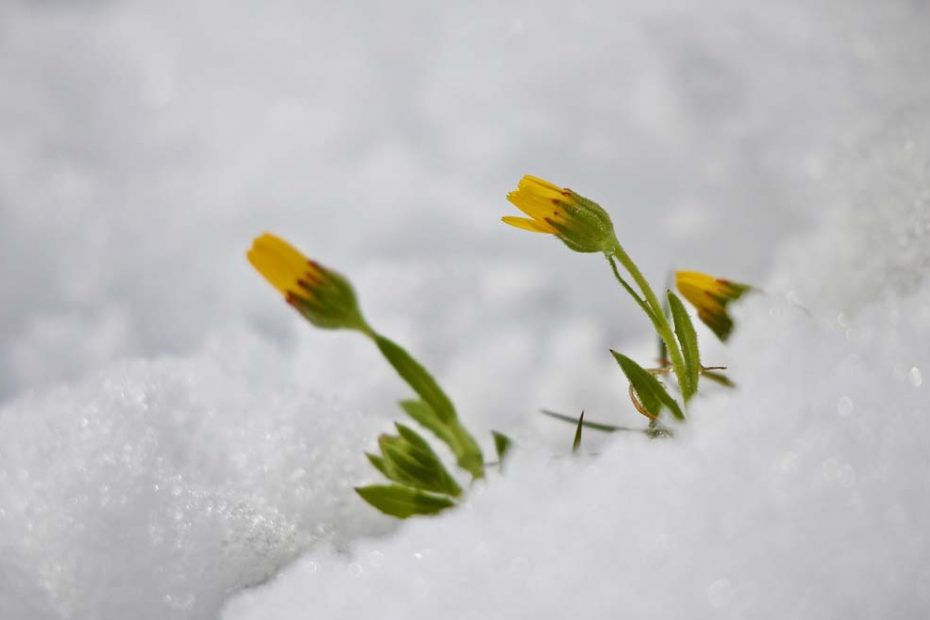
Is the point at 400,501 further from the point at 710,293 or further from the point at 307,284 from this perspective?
the point at 710,293

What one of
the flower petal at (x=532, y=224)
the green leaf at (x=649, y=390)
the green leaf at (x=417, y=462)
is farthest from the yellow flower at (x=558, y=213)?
the green leaf at (x=417, y=462)

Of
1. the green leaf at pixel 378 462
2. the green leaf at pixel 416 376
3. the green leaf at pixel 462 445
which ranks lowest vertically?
the green leaf at pixel 378 462

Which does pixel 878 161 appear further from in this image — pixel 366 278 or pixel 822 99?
pixel 366 278

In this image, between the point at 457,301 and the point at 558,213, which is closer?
the point at 558,213

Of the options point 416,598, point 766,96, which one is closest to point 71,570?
point 416,598

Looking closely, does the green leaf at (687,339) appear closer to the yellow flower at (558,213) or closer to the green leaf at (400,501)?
the yellow flower at (558,213)

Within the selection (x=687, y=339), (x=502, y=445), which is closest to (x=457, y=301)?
(x=502, y=445)
